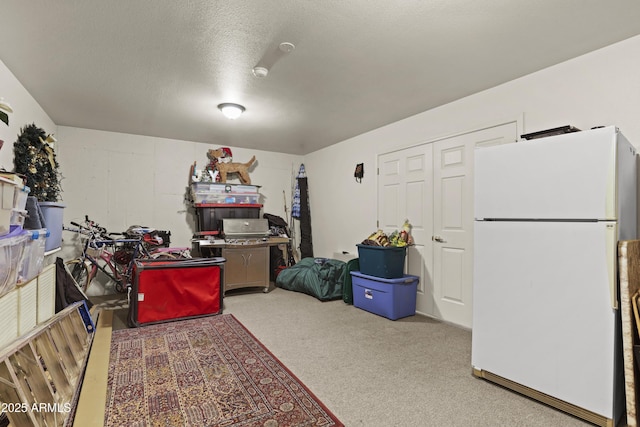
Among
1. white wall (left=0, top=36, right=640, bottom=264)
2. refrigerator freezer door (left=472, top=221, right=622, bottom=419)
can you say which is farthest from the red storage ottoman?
refrigerator freezer door (left=472, top=221, right=622, bottom=419)

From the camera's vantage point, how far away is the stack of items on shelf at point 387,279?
3.58m

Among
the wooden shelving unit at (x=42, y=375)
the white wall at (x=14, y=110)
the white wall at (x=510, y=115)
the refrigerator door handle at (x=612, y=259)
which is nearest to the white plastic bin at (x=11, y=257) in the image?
the wooden shelving unit at (x=42, y=375)

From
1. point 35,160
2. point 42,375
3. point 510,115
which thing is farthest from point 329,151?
point 42,375

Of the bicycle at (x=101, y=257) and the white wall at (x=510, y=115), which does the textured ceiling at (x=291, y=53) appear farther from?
the bicycle at (x=101, y=257)

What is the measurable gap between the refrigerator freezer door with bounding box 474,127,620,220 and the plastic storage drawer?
5.11ft

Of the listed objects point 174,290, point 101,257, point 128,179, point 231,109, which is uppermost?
point 231,109

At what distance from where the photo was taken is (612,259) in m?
1.70

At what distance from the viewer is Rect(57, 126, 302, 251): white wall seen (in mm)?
4551

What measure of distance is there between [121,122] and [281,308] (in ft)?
10.9

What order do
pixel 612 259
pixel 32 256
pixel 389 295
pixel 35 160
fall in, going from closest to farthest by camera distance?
pixel 612 259 → pixel 32 256 → pixel 35 160 → pixel 389 295

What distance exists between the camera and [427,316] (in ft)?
12.2

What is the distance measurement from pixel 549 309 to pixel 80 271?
4833 millimetres

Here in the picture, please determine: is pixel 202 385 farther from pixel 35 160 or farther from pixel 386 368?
pixel 35 160

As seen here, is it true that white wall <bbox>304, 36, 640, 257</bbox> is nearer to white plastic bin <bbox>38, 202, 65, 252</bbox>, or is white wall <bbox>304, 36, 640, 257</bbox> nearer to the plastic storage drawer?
the plastic storage drawer
